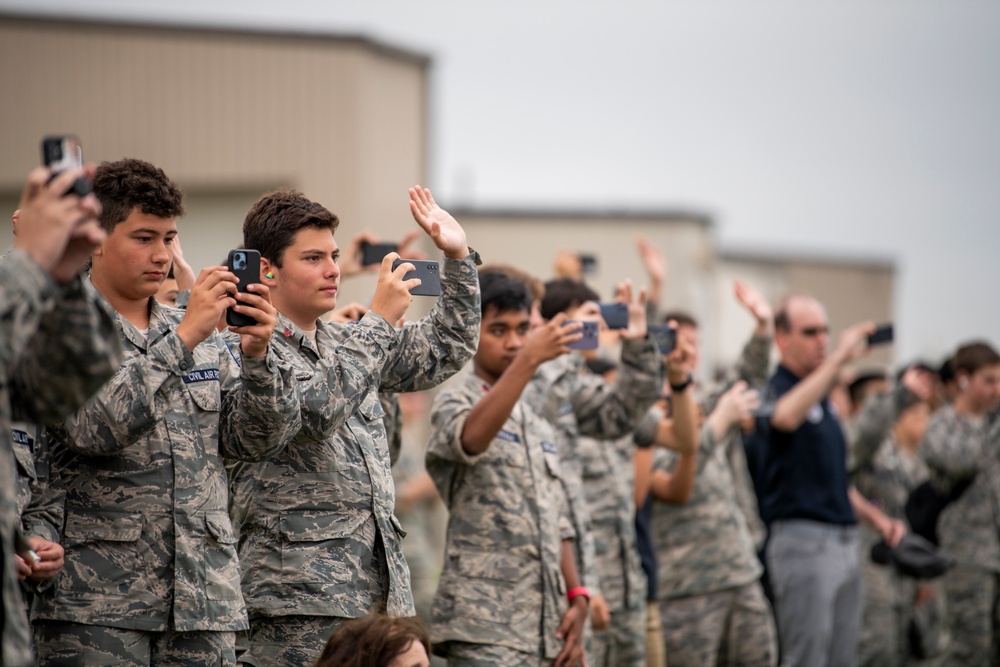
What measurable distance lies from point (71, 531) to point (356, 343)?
99 cm

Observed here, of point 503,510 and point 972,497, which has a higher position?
point 503,510

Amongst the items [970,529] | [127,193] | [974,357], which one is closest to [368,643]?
[127,193]

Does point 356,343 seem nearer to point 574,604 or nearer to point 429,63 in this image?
point 574,604

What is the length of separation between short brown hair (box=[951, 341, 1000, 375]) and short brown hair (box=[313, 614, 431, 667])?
684 cm

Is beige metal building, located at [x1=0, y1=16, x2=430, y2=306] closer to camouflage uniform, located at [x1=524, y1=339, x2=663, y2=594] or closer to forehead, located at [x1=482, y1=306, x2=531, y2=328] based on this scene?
camouflage uniform, located at [x1=524, y1=339, x2=663, y2=594]

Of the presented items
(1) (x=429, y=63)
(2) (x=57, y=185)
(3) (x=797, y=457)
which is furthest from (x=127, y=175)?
(1) (x=429, y=63)

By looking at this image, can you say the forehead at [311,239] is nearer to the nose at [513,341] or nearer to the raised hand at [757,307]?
the nose at [513,341]

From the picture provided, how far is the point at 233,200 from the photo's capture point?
577 inches

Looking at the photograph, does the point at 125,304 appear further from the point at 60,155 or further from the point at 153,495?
the point at 60,155

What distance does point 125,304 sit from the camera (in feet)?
11.9

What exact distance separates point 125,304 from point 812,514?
4851 millimetres

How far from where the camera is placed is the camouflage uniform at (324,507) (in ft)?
12.4

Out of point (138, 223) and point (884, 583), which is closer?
point (138, 223)

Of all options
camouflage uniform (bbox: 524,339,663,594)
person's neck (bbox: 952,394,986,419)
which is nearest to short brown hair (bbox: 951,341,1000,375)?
person's neck (bbox: 952,394,986,419)
